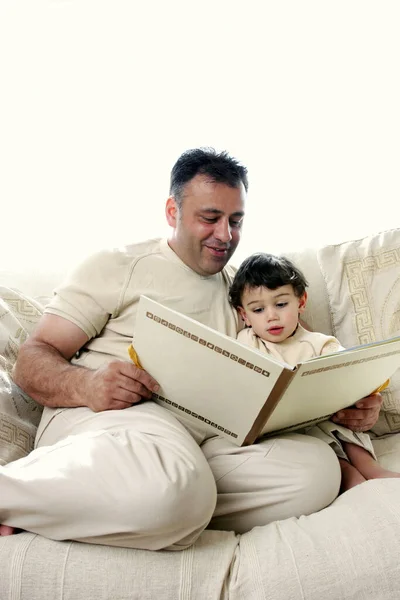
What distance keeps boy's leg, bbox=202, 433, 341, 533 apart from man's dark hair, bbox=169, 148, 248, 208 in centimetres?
74

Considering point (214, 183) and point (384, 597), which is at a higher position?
point (214, 183)

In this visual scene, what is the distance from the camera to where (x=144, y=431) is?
57.5 inches

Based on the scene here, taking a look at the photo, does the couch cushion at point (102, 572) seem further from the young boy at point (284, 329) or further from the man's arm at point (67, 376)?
the young boy at point (284, 329)

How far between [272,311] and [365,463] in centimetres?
47

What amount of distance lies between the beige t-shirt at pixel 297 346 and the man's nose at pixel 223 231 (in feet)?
0.89

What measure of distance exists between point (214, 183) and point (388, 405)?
838 millimetres

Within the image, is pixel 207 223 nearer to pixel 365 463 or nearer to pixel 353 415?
pixel 353 415

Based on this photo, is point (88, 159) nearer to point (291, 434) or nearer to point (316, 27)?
point (316, 27)

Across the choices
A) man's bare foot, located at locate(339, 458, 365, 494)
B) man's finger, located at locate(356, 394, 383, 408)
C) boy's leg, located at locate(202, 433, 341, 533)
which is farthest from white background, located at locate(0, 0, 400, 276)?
boy's leg, located at locate(202, 433, 341, 533)

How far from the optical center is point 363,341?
2.03m

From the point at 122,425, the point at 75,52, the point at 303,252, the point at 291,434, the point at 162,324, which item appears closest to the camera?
the point at 162,324

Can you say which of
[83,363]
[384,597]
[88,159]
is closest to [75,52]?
[88,159]

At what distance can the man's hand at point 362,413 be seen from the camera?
5.68 ft

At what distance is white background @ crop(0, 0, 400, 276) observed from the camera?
264 centimetres
